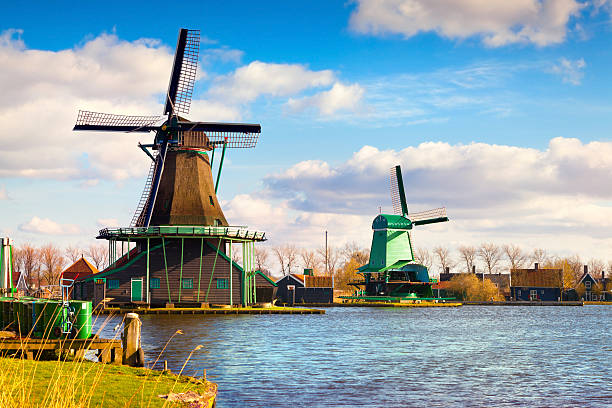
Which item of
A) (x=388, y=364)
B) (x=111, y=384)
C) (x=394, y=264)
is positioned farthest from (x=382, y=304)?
(x=111, y=384)

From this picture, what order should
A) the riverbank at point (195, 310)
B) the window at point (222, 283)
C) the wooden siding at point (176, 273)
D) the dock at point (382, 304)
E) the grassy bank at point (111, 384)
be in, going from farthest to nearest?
the dock at point (382, 304), the window at point (222, 283), the wooden siding at point (176, 273), the riverbank at point (195, 310), the grassy bank at point (111, 384)

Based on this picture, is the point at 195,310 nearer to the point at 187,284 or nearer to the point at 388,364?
the point at 187,284

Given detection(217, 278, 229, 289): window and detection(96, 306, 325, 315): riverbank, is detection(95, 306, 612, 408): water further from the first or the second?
detection(217, 278, 229, 289): window

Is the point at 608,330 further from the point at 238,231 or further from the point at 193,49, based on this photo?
the point at 193,49

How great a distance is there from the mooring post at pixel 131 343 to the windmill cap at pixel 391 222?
66.3m

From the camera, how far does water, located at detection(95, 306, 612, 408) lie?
1889cm

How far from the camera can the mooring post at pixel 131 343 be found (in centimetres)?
1847

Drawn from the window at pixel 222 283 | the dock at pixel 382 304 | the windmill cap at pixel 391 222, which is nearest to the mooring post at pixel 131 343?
the window at pixel 222 283

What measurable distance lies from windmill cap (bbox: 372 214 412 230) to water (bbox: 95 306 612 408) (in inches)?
1504

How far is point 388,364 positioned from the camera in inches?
1035

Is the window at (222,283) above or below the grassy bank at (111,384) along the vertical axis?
above

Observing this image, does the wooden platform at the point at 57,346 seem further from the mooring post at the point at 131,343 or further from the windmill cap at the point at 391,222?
the windmill cap at the point at 391,222

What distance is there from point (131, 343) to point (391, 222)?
67.0m

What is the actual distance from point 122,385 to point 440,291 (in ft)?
315
